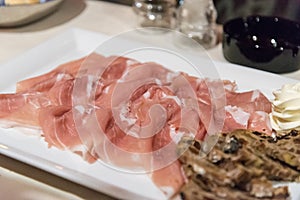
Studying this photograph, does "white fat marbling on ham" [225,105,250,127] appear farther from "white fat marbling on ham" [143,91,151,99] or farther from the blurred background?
the blurred background

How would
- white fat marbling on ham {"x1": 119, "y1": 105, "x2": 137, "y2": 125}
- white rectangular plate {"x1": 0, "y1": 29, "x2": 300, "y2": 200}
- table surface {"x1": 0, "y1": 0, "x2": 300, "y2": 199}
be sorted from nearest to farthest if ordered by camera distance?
1. white rectangular plate {"x1": 0, "y1": 29, "x2": 300, "y2": 200}
2. white fat marbling on ham {"x1": 119, "y1": 105, "x2": 137, "y2": 125}
3. table surface {"x1": 0, "y1": 0, "x2": 300, "y2": 199}

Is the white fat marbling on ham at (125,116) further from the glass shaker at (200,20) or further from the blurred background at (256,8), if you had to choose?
the blurred background at (256,8)

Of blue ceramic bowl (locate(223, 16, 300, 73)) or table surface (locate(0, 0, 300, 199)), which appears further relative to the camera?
table surface (locate(0, 0, 300, 199))

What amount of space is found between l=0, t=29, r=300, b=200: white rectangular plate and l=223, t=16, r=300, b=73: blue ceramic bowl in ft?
0.14

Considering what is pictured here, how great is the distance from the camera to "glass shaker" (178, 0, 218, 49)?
111cm

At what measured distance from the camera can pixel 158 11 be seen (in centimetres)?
120

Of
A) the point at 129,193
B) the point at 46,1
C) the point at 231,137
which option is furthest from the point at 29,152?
the point at 46,1

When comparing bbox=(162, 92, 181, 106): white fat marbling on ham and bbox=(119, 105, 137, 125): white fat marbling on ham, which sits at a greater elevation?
bbox=(162, 92, 181, 106): white fat marbling on ham

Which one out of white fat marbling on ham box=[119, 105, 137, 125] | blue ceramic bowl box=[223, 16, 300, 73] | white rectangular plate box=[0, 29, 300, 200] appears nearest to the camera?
white rectangular plate box=[0, 29, 300, 200]

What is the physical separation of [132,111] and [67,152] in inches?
5.1

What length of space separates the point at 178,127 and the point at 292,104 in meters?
0.18

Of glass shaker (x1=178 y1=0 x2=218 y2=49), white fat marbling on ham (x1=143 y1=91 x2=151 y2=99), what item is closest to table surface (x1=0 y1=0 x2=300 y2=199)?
glass shaker (x1=178 y1=0 x2=218 y2=49)

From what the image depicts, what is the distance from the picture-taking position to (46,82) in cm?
93

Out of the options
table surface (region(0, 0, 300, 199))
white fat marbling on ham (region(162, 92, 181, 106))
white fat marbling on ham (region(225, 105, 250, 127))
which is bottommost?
table surface (region(0, 0, 300, 199))
